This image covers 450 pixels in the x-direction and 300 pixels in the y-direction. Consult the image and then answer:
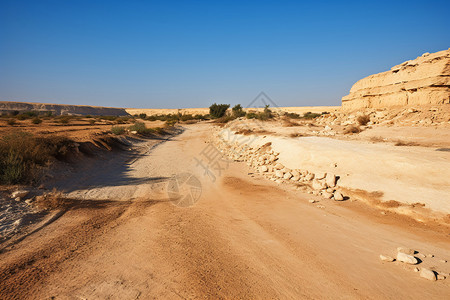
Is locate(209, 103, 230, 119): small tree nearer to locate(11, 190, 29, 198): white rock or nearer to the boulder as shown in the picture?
the boulder

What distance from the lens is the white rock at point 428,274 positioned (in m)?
2.68

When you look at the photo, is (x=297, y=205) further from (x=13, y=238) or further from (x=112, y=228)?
(x=13, y=238)

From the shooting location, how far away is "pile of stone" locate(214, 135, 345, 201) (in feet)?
20.2

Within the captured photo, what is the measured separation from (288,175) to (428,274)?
492 cm

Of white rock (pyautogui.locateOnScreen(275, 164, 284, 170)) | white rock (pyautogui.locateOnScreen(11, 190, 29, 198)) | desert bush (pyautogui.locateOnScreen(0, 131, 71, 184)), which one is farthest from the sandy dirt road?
white rock (pyautogui.locateOnScreen(275, 164, 284, 170))

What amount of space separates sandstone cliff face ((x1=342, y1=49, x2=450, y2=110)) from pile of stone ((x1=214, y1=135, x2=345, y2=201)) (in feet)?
32.6

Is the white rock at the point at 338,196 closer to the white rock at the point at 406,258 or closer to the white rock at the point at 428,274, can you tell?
the white rock at the point at 406,258

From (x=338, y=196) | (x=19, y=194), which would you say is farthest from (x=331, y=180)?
(x=19, y=194)

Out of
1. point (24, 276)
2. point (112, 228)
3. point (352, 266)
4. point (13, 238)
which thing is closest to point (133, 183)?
point (112, 228)

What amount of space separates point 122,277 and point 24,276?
1.19 metres

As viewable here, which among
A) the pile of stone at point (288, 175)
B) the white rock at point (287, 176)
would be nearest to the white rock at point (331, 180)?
the pile of stone at point (288, 175)

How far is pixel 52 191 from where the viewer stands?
542 centimetres

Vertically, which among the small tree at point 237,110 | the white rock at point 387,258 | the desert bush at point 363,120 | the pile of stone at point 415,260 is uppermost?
the small tree at point 237,110

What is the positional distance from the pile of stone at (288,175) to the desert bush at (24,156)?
710 centimetres
